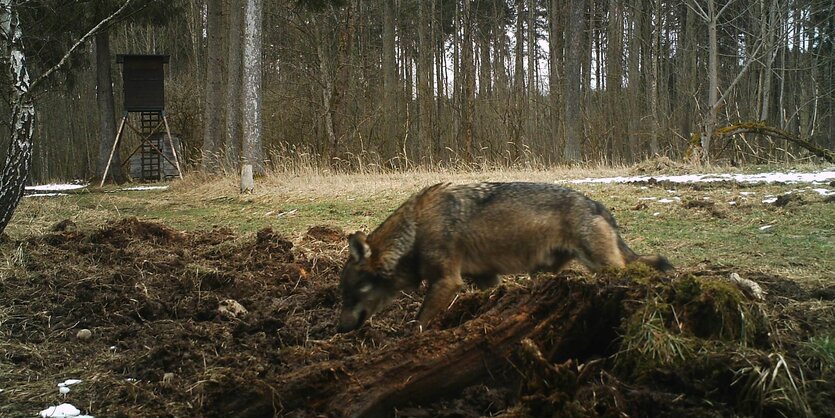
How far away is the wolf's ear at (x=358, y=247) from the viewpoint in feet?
15.4

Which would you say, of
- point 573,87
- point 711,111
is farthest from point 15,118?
point 573,87

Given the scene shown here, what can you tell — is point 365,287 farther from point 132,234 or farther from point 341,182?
point 341,182

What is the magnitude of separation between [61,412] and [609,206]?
8859 mm

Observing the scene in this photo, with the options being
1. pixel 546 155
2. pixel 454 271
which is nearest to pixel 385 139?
pixel 546 155

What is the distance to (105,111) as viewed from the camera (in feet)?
90.8

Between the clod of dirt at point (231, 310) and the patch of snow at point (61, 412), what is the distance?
1707 mm

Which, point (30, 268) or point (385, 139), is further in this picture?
point (385, 139)

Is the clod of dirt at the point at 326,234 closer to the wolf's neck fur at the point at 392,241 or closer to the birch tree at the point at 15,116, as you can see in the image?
the birch tree at the point at 15,116

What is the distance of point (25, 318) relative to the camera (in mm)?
5141

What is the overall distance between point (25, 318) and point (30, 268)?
5.67ft

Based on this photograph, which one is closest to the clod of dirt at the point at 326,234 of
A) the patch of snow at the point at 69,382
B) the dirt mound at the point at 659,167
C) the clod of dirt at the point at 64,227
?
the clod of dirt at the point at 64,227

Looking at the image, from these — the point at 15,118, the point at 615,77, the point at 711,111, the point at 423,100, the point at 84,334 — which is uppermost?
the point at 615,77

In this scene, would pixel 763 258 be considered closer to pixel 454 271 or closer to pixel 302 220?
pixel 454 271

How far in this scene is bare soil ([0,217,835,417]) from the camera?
2918 millimetres
